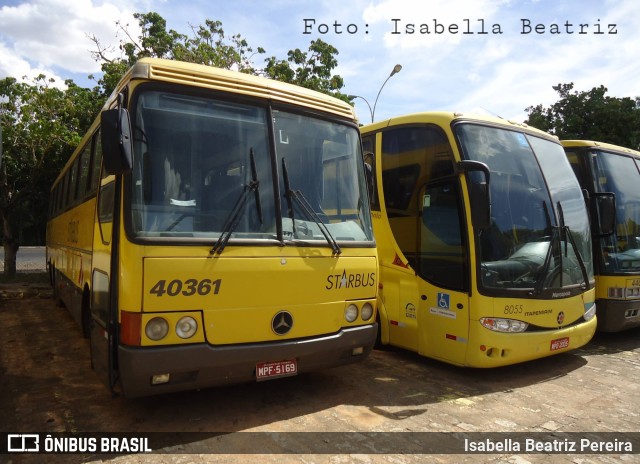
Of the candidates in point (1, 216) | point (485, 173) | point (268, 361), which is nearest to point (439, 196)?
point (485, 173)

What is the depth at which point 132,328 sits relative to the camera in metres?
3.65

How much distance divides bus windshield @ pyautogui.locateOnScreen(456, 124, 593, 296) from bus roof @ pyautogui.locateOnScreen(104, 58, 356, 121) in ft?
6.33

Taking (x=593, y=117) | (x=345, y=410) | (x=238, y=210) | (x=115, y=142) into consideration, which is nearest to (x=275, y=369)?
(x=345, y=410)

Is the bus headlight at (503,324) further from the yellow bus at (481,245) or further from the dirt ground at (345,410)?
the dirt ground at (345,410)

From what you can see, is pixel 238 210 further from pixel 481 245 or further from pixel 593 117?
pixel 593 117

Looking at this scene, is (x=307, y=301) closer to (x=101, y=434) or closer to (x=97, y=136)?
(x=101, y=434)

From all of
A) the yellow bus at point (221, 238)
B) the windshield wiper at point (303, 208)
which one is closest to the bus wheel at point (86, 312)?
the yellow bus at point (221, 238)

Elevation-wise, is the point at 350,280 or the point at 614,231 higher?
the point at 614,231

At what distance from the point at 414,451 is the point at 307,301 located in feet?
4.97

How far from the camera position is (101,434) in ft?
12.8

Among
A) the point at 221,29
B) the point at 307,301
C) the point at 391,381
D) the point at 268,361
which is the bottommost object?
the point at 391,381

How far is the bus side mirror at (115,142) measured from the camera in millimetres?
3631

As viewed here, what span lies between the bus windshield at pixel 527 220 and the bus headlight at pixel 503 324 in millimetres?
339

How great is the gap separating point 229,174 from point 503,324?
11.2 feet
